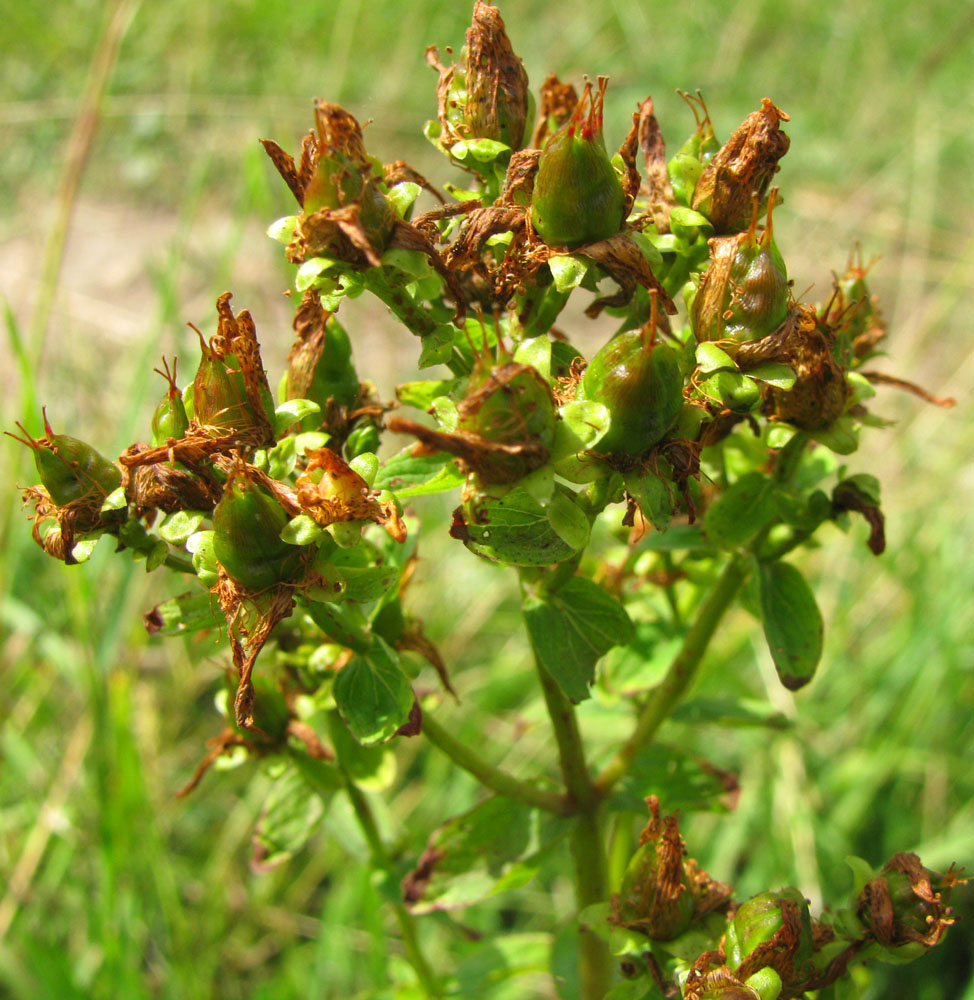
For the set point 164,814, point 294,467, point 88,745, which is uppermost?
point 294,467

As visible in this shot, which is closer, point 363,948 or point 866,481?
point 866,481

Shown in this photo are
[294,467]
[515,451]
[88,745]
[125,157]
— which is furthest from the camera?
[125,157]

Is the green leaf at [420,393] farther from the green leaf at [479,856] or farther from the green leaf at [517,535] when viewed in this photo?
the green leaf at [479,856]

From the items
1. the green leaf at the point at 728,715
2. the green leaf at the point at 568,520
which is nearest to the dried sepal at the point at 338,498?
the green leaf at the point at 568,520

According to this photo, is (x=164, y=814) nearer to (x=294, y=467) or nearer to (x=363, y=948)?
(x=363, y=948)

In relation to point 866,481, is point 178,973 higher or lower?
lower

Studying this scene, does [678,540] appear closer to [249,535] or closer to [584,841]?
[584,841]

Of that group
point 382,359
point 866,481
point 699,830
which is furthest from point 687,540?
point 382,359

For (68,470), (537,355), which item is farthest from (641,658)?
(68,470)
